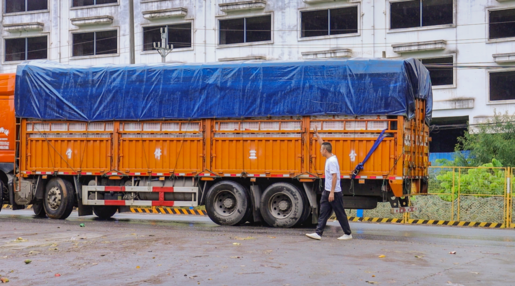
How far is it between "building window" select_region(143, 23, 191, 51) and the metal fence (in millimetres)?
24658

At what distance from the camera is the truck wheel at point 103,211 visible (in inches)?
750

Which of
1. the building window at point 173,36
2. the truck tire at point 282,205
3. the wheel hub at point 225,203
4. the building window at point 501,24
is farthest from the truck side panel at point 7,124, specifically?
the building window at point 501,24

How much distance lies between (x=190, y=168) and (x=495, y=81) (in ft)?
80.6

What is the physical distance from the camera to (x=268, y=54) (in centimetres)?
4122

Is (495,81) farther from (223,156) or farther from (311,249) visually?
(311,249)

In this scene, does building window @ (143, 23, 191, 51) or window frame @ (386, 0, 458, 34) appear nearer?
window frame @ (386, 0, 458, 34)

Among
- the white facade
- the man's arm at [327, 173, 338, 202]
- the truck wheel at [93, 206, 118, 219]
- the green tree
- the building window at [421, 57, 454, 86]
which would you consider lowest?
the truck wheel at [93, 206, 118, 219]

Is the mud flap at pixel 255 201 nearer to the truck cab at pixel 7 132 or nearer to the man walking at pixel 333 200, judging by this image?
the man walking at pixel 333 200

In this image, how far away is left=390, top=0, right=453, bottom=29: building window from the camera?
37.7 m

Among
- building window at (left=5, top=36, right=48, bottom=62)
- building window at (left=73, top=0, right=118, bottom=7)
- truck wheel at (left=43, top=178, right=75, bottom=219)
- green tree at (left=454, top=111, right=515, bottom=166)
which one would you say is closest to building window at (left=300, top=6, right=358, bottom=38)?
green tree at (left=454, top=111, right=515, bottom=166)

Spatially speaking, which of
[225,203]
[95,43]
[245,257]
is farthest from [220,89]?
[95,43]

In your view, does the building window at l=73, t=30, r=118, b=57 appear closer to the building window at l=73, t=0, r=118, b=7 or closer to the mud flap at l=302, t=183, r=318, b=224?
the building window at l=73, t=0, r=118, b=7

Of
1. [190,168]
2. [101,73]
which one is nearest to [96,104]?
[101,73]

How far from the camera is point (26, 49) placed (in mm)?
48281
